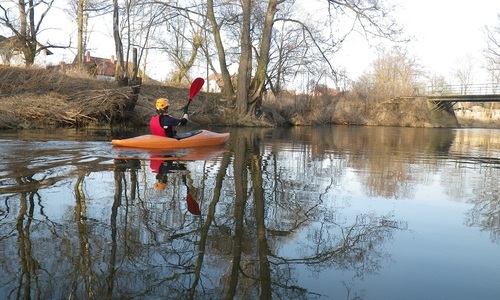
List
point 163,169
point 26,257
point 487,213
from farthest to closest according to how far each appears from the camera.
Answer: point 163,169 < point 487,213 < point 26,257

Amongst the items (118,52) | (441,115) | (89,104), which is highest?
(118,52)

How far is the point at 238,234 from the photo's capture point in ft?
11.9

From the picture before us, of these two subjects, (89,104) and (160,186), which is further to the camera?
(89,104)

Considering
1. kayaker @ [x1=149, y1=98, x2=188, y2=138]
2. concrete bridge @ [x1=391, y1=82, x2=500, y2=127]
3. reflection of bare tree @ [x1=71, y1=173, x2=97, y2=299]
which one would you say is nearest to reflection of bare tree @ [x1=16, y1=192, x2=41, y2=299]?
reflection of bare tree @ [x1=71, y1=173, x2=97, y2=299]

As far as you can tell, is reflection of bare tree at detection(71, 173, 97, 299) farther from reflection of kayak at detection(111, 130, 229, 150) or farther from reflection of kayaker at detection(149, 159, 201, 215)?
reflection of kayak at detection(111, 130, 229, 150)

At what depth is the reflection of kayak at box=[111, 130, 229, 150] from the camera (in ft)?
31.0

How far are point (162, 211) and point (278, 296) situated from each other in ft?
6.48

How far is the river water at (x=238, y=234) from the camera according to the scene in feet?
8.77

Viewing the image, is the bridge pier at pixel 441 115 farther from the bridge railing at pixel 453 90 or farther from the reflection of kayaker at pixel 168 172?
the reflection of kayaker at pixel 168 172

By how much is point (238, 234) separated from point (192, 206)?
1020 millimetres

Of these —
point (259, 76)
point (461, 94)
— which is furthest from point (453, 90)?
point (259, 76)

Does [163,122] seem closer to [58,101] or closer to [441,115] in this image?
[58,101]

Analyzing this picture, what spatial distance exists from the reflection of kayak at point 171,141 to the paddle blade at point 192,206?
4.79 m

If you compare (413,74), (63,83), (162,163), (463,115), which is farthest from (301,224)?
(463,115)
